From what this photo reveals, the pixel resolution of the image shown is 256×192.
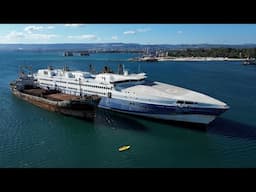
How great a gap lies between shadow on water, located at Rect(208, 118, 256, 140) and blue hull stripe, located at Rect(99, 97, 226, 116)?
0.56 m

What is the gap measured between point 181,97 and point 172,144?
123 inches

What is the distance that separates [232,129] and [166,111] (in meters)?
2.65

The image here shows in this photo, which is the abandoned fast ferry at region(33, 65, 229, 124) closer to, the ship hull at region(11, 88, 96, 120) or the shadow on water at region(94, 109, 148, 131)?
the shadow on water at region(94, 109, 148, 131)

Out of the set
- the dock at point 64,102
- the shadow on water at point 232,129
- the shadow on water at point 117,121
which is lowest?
the shadow on water at point 117,121

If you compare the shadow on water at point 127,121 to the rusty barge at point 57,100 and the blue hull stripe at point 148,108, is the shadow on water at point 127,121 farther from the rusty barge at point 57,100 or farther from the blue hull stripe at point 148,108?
the rusty barge at point 57,100

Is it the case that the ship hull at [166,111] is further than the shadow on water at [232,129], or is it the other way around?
the ship hull at [166,111]

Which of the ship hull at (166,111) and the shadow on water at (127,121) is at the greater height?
the ship hull at (166,111)

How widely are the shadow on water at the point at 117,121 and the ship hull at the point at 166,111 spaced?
27 centimetres

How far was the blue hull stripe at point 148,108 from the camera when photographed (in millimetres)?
11766

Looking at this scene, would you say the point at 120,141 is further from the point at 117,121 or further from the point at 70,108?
the point at 70,108

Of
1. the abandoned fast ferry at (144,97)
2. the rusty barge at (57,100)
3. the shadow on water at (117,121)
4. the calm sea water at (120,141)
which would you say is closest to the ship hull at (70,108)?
the rusty barge at (57,100)

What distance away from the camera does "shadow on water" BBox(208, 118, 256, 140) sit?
34.7ft

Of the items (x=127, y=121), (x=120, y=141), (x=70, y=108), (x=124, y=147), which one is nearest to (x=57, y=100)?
(x=70, y=108)
